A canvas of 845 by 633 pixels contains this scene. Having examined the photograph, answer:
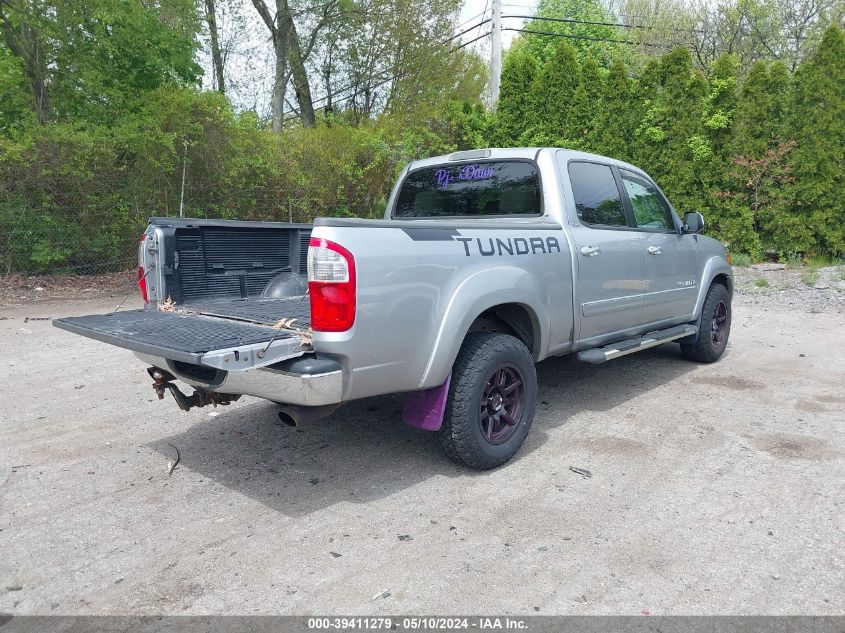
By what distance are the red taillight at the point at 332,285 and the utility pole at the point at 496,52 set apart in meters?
15.0

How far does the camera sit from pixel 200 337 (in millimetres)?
3104

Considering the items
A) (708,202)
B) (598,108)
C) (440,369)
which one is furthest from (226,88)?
(440,369)

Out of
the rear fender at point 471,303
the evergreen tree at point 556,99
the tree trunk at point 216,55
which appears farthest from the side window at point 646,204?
the tree trunk at point 216,55

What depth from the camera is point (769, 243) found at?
13102mm

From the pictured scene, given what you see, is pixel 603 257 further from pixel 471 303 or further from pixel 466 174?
pixel 471 303

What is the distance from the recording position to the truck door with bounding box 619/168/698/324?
17.3 ft

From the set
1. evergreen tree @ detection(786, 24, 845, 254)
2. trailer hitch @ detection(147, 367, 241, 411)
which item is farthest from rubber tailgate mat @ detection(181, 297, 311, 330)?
evergreen tree @ detection(786, 24, 845, 254)

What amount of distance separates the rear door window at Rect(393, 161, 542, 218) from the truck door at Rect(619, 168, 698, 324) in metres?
1.19

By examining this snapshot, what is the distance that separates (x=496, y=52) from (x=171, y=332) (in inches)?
626

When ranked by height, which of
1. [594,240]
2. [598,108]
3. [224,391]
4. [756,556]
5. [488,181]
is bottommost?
[756,556]

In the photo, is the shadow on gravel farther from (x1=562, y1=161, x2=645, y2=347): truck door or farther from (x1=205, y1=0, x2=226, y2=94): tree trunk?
(x1=205, y1=0, x2=226, y2=94): tree trunk

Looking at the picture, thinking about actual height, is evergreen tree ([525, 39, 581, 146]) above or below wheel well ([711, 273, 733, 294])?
above

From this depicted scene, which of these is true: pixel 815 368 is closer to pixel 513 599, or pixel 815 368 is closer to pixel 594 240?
pixel 594 240

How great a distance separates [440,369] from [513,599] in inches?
48.4
